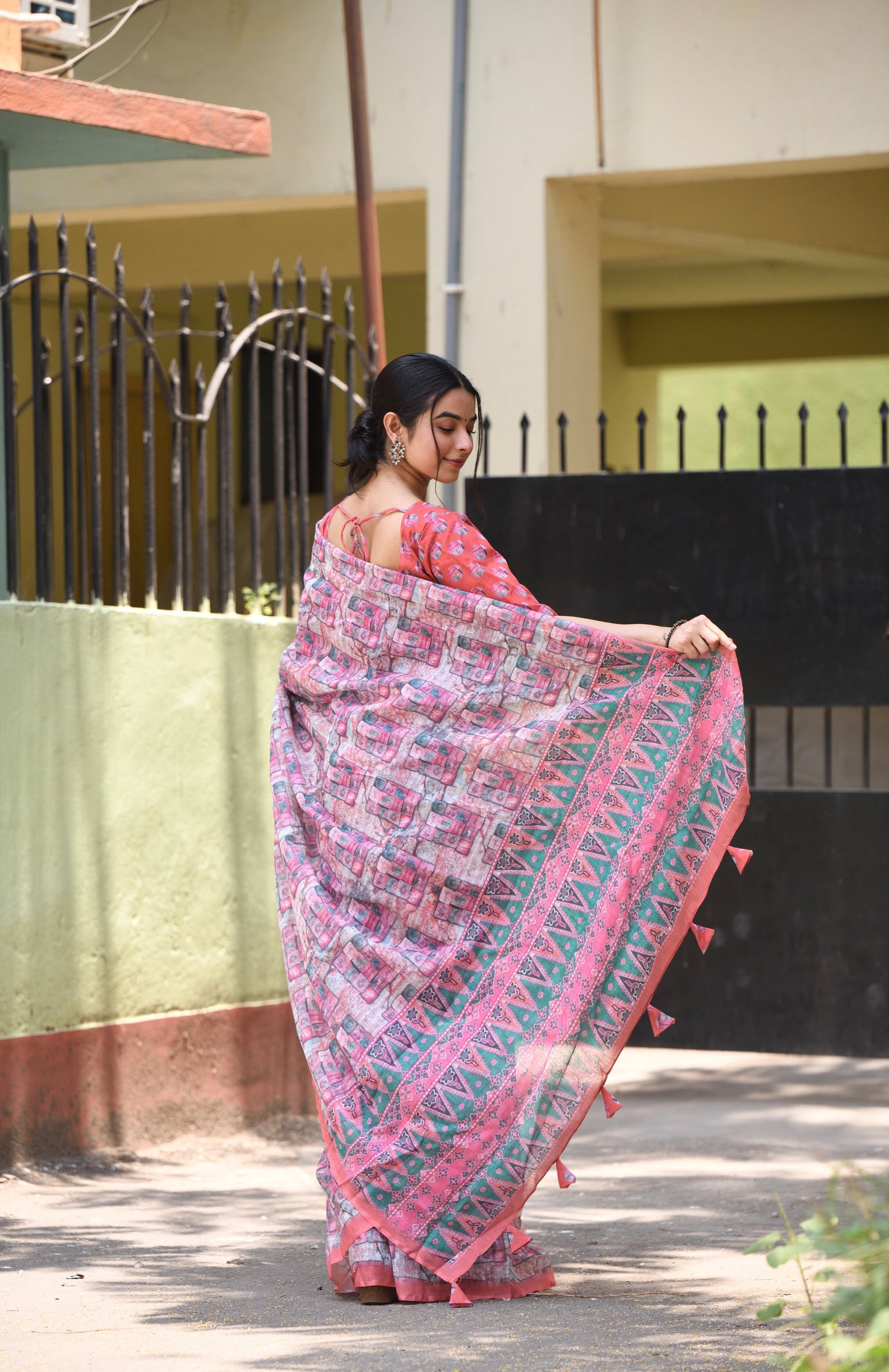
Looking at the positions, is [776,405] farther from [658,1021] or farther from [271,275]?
[658,1021]

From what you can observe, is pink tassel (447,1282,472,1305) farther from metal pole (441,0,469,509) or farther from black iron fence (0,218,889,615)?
metal pole (441,0,469,509)

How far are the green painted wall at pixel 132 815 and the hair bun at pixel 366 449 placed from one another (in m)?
1.39

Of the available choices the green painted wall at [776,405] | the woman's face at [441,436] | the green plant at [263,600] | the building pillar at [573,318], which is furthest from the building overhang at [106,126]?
the green painted wall at [776,405]

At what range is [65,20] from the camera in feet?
19.3

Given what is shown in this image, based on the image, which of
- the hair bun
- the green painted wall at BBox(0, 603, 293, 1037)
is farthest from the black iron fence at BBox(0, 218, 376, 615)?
the hair bun

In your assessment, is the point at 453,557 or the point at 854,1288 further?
the point at 453,557

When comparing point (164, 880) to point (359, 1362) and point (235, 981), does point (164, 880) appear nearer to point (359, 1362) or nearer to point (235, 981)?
point (235, 981)

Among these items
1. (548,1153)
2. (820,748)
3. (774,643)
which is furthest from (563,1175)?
(820,748)

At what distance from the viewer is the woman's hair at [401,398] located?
379 centimetres

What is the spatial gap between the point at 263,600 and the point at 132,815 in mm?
1016

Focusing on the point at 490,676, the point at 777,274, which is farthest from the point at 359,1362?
the point at 777,274

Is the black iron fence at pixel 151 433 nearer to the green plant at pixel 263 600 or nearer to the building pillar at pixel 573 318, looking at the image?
the green plant at pixel 263 600

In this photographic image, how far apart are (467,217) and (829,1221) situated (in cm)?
593

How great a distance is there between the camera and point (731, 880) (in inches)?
235
